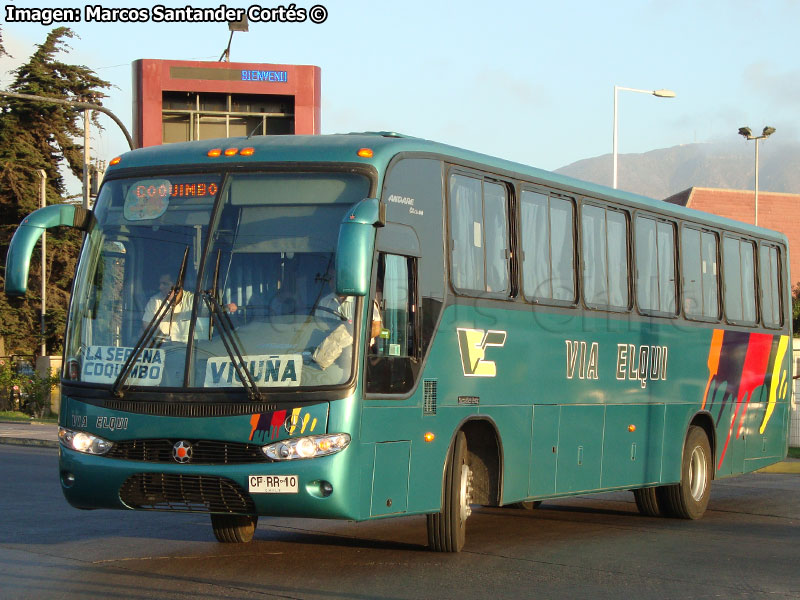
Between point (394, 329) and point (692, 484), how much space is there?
21.6 feet

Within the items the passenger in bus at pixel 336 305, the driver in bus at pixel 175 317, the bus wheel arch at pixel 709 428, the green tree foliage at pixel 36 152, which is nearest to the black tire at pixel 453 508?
the passenger in bus at pixel 336 305

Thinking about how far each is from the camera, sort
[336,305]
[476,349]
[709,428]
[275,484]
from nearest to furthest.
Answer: [275,484] → [336,305] → [476,349] → [709,428]

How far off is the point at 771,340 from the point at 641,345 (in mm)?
4195

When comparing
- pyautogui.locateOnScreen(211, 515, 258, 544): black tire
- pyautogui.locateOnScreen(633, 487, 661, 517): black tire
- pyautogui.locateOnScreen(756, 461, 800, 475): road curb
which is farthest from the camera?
pyautogui.locateOnScreen(756, 461, 800, 475): road curb

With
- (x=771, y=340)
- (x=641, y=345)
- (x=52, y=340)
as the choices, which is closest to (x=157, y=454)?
(x=641, y=345)

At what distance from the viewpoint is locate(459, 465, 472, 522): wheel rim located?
10914mm

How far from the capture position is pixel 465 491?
36.1 ft

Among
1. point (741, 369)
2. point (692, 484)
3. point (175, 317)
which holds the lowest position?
point (692, 484)

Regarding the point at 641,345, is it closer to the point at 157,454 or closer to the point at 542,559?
the point at 542,559

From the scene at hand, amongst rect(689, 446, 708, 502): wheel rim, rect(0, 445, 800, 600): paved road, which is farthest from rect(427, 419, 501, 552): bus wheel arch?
rect(689, 446, 708, 502): wheel rim

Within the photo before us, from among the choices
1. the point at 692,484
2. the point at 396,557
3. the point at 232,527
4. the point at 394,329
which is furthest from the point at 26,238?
the point at 692,484

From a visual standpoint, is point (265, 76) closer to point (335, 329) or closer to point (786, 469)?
point (786, 469)

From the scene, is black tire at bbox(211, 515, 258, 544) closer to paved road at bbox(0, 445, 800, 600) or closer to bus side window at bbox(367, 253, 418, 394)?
paved road at bbox(0, 445, 800, 600)

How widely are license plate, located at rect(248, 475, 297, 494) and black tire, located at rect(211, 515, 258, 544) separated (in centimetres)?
240
